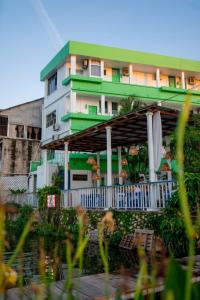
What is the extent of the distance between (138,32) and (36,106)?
961 inches

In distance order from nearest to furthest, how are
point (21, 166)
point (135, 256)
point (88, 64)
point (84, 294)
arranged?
point (84, 294) → point (135, 256) → point (88, 64) → point (21, 166)

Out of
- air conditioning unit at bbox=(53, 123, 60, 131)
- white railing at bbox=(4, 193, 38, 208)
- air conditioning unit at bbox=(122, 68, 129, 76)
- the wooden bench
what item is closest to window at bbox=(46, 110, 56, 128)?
air conditioning unit at bbox=(53, 123, 60, 131)

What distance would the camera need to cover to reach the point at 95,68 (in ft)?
73.5

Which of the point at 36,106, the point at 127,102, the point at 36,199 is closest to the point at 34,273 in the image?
the point at 36,199

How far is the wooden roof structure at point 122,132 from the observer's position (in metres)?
11.2

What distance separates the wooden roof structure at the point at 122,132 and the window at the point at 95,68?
6.57 metres

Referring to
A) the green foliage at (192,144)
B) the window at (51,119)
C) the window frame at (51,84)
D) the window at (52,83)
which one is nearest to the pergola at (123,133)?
the green foliage at (192,144)

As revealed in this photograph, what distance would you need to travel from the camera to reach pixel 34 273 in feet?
22.6

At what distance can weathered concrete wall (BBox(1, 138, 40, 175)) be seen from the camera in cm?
2359

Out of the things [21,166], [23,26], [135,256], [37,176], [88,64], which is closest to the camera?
[23,26]

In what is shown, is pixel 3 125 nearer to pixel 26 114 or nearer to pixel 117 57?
pixel 26 114

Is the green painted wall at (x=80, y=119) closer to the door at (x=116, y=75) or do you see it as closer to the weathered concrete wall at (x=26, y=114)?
the door at (x=116, y=75)

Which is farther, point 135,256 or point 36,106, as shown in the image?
point 36,106

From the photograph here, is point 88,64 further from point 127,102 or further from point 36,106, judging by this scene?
point 36,106
